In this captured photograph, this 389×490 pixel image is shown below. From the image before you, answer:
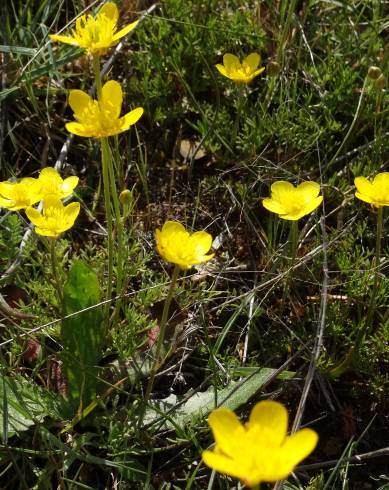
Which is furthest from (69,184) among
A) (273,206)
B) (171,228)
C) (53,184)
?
(273,206)

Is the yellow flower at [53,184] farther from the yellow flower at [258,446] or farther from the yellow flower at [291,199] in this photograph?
the yellow flower at [258,446]

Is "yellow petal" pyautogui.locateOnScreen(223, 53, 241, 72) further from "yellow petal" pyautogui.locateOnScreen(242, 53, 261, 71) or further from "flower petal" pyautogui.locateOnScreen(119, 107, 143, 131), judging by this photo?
"flower petal" pyautogui.locateOnScreen(119, 107, 143, 131)

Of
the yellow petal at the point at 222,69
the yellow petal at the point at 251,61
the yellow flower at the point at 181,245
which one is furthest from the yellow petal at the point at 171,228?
the yellow petal at the point at 251,61

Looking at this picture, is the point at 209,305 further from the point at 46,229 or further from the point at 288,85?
the point at 288,85

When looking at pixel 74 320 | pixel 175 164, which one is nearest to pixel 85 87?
pixel 175 164

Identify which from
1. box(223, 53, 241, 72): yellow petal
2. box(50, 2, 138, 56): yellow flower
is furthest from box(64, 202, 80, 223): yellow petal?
box(223, 53, 241, 72): yellow petal

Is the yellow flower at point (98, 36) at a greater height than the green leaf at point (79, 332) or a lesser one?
greater

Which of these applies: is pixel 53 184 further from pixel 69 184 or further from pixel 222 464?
pixel 222 464
